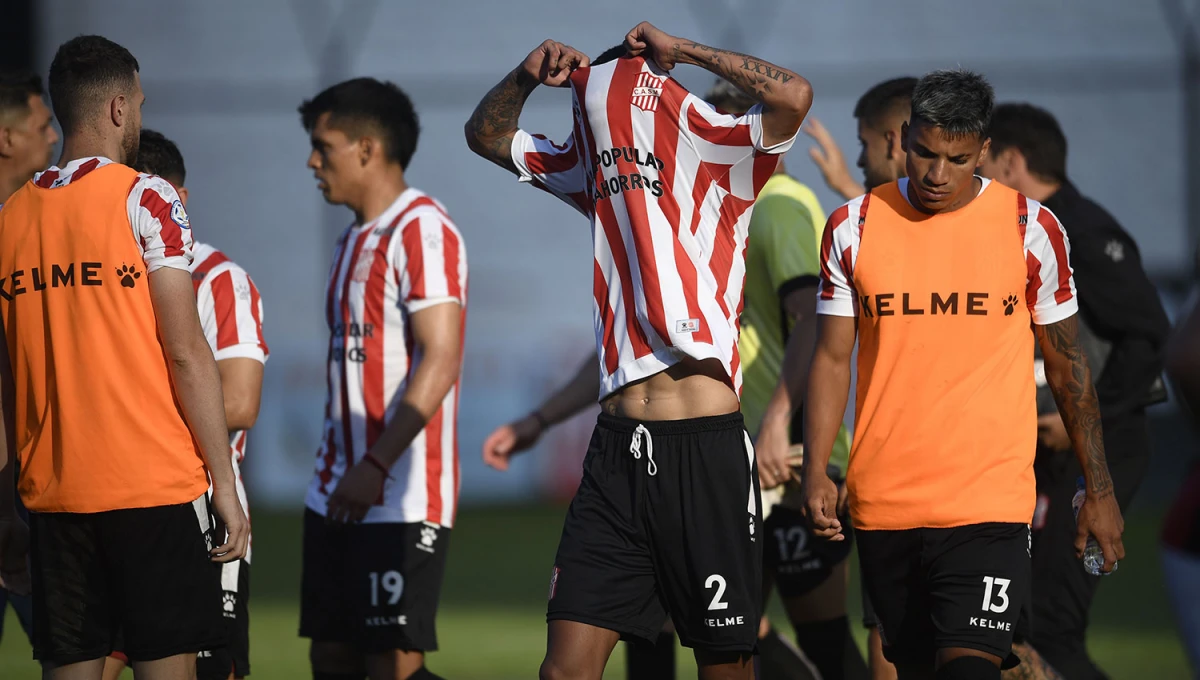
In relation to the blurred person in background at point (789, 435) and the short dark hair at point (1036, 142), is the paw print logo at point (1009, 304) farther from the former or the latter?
the short dark hair at point (1036, 142)

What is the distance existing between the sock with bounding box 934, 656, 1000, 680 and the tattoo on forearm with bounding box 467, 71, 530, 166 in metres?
2.05

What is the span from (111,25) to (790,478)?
15.8m

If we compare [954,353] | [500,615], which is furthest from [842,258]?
[500,615]

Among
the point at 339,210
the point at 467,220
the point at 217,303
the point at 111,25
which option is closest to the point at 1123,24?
the point at 467,220

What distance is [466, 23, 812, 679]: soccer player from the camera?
383 centimetres

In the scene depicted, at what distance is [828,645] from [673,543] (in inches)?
73.8

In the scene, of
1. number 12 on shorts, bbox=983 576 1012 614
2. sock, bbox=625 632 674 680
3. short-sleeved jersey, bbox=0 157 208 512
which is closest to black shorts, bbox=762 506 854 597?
sock, bbox=625 632 674 680

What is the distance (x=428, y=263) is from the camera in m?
5.04

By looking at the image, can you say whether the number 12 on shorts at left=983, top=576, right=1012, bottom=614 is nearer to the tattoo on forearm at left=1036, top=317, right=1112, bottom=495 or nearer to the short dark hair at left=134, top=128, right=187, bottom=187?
the tattoo on forearm at left=1036, top=317, right=1112, bottom=495

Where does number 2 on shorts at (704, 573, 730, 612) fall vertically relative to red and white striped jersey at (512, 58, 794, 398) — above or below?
below

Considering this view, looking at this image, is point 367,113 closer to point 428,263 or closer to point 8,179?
point 428,263

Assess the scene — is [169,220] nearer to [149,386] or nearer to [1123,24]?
[149,386]

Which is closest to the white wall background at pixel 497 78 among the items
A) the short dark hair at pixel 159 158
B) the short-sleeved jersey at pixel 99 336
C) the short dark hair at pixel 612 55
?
the short dark hair at pixel 159 158

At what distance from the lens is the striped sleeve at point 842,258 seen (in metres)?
4.06
